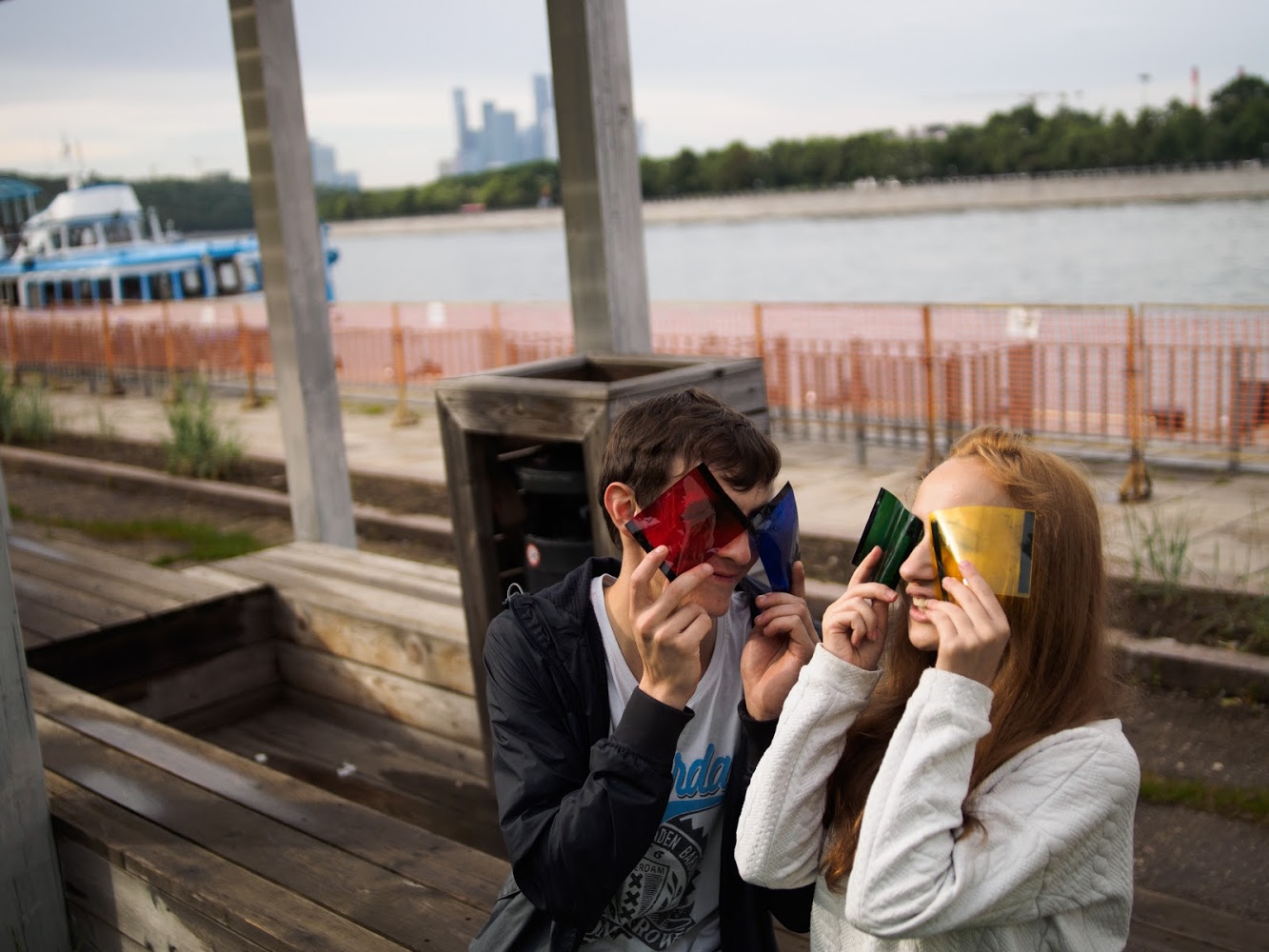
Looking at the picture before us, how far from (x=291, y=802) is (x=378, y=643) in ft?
5.58

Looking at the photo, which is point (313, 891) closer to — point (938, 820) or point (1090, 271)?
point (938, 820)

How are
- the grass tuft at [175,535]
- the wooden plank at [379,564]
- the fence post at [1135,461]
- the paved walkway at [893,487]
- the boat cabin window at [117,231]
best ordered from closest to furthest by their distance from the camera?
1. the wooden plank at [379,564]
2. the paved walkway at [893,487]
3. the grass tuft at [175,535]
4. the fence post at [1135,461]
5. the boat cabin window at [117,231]

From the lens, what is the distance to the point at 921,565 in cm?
158

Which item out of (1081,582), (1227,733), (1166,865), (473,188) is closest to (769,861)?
(1081,582)

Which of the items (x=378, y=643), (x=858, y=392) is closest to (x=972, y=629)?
(x=378, y=643)

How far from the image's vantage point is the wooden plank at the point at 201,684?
16.6 ft

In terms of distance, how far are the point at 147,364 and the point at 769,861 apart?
18.6 m

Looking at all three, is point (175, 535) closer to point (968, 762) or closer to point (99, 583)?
point (99, 583)

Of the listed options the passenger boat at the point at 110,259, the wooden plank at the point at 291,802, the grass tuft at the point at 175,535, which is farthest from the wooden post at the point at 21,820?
the passenger boat at the point at 110,259

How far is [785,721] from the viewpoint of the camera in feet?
5.35

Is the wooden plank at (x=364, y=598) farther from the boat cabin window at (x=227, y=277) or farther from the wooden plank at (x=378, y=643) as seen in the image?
the boat cabin window at (x=227, y=277)

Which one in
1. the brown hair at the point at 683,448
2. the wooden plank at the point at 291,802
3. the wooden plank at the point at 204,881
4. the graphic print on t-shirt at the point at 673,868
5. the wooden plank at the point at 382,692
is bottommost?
the wooden plank at the point at 382,692

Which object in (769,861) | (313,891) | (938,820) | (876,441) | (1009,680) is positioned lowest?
(876,441)

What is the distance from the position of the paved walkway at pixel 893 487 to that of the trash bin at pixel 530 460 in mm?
764
